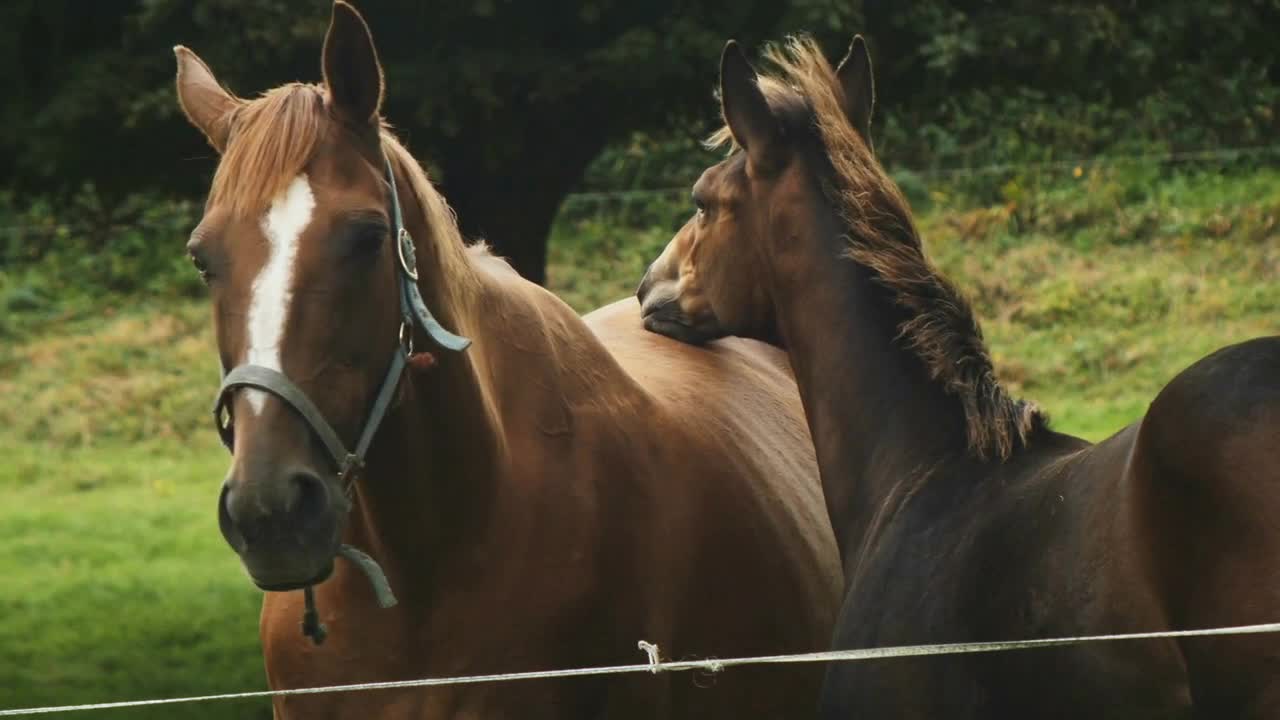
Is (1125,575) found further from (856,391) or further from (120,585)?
(120,585)

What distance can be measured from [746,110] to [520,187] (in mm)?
5252

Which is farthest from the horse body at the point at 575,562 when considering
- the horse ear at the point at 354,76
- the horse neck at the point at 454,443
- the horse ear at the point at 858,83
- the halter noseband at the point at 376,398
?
the horse ear at the point at 858,83

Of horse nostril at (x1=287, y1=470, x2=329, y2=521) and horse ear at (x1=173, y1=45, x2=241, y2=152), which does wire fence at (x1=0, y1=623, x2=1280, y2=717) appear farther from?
horse ear at (x1=173, y1=45, x2=241, y2=152)

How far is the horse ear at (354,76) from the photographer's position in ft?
12.3

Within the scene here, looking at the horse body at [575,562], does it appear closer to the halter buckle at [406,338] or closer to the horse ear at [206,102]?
the halter buckle at [406,338]

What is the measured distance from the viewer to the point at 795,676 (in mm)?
5016

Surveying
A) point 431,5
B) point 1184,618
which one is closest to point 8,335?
point 431,5

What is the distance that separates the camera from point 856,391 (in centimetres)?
429

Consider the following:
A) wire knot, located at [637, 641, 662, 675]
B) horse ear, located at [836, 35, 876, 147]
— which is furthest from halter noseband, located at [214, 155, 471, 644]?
horse ear, located at [836, 35, 876, 147]

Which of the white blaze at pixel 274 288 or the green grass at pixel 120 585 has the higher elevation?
the white blaze at pixel 274 288

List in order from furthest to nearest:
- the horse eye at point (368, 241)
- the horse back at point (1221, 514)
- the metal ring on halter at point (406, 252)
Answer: the metal ring on halter at point (406, 252), the horse eye at point (368, 241), the horse back at point (1221, 514)

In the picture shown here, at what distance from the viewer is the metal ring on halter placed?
3.72 meters

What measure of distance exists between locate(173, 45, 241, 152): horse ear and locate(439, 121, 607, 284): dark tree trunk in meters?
5.27

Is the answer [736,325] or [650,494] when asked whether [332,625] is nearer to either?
[650,494]
